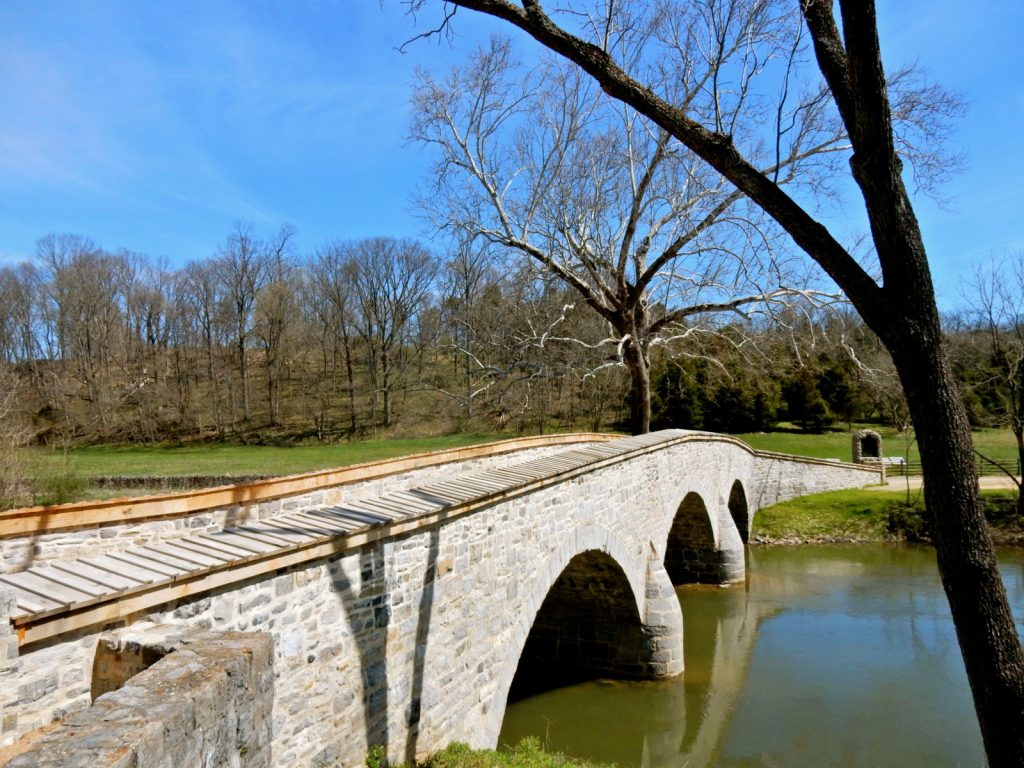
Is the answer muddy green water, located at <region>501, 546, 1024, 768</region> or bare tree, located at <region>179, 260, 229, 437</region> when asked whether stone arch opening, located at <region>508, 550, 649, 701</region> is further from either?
bare tree, located at <region>179, 260, 229, 437</region>

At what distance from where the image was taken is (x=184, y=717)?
2316 mm

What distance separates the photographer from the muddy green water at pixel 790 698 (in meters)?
9.77

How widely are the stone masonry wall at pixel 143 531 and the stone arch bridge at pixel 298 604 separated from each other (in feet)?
0.04

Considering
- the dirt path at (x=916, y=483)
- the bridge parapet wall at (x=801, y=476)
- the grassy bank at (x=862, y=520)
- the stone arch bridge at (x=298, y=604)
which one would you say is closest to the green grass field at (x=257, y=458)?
the grassy bank at (x=862, y=520)

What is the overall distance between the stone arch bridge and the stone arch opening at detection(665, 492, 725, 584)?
783 centimetres

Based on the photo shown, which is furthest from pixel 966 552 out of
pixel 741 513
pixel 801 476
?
pixel 801 476

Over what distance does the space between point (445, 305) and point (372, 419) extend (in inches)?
291

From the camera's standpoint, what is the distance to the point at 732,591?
1834cm

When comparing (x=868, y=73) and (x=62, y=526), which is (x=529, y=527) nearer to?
(x=62, y=526)

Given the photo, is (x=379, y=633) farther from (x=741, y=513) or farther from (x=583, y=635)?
(x=741, y=513)

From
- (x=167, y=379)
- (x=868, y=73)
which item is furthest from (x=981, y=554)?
(x=167, y=379)

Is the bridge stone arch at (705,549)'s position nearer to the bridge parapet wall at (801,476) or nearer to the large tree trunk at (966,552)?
the bridge parapet wall at (801,476)

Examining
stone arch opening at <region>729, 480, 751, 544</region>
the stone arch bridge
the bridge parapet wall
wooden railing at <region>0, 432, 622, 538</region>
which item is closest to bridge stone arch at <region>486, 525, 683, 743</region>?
the stone arch bridge

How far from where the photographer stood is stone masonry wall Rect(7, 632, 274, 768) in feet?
6.55
